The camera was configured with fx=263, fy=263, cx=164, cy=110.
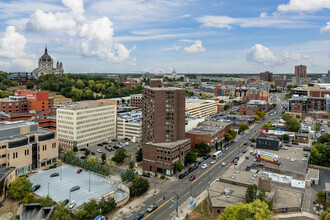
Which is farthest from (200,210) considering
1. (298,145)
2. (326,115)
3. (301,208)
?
(326,115)

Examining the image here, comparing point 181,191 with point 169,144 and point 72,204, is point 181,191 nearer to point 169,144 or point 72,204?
point 169,144

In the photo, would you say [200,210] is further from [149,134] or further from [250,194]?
[149,134]

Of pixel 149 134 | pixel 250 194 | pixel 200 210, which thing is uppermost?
pixel 149 134

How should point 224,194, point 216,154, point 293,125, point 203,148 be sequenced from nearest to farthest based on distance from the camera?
1. point 224,194
2. point 216,154
3. point 203,148
4. point 293,125

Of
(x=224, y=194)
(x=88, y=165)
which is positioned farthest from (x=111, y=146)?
(x=224, y=194)

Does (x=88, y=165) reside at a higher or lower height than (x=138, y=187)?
higher

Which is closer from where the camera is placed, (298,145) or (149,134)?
(149,134)
